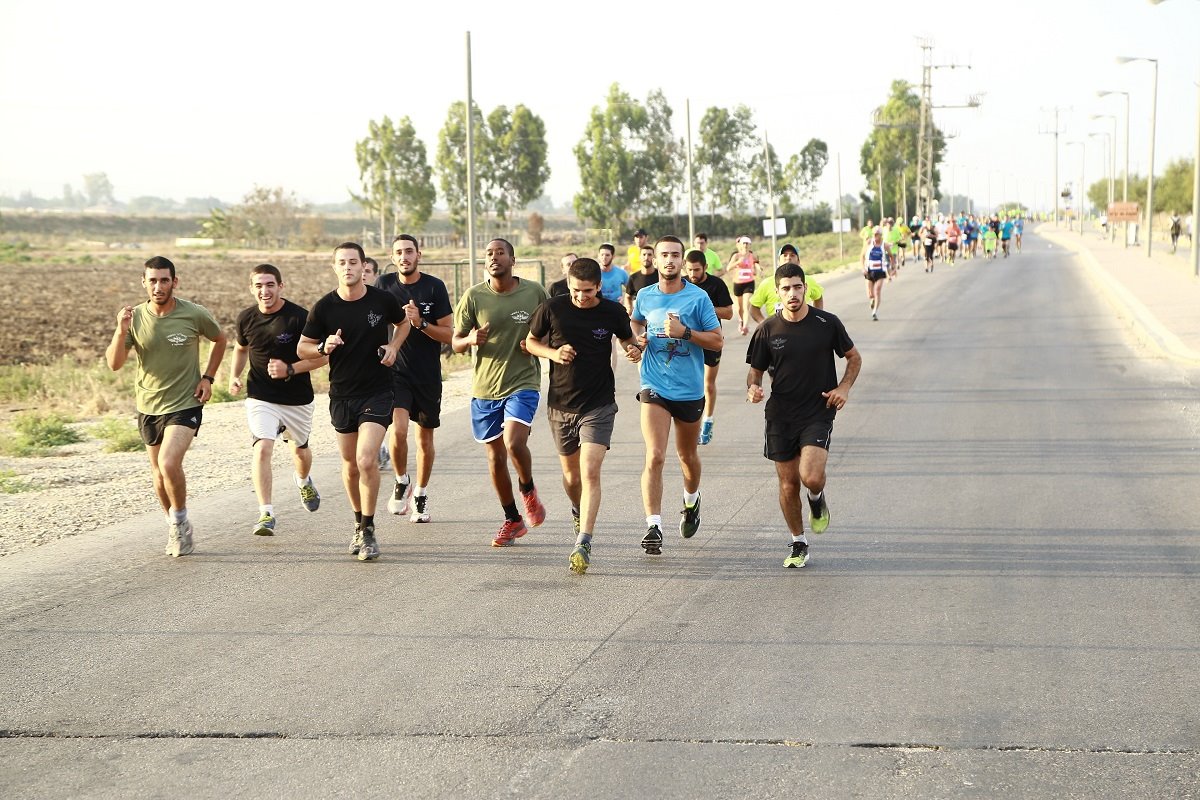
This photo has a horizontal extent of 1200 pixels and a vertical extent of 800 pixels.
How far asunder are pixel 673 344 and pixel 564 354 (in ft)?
2.69

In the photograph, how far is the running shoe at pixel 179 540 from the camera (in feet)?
28.3

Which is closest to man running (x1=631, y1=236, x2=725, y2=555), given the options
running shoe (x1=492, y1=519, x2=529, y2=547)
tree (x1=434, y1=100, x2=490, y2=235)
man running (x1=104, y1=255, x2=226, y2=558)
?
running shoe (x1=492, y1=519, x2=529, y2=547)

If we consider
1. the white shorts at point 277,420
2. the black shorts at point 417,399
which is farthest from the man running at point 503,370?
the white shorts at point 277,420

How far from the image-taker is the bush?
45.8ft

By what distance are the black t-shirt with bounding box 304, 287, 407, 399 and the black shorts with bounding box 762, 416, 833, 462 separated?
8.11ft

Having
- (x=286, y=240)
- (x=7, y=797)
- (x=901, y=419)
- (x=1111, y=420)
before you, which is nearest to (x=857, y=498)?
(x=901, y=419)

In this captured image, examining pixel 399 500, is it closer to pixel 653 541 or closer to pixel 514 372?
pixel 514 372

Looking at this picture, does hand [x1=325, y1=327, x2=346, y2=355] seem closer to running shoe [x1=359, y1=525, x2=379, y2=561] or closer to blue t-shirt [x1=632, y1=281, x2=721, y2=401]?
running shoe [x1=359, y1=525, x2=379, y2=561]

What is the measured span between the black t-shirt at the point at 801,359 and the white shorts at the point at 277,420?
322cm

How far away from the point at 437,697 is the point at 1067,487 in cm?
644

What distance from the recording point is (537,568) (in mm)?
8086

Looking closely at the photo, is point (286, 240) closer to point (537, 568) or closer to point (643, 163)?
point (643, 163)

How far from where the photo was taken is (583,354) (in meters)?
8.33

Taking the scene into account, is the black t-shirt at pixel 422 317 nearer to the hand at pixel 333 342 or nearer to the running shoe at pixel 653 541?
the hand at pixel 333 342
